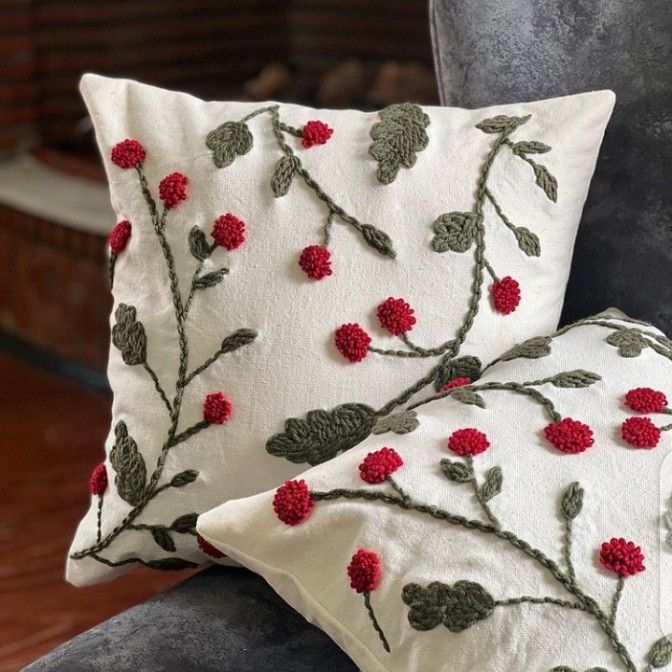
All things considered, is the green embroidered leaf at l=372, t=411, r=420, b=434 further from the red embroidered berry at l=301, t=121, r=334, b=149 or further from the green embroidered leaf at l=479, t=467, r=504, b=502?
the red embroidered berry at l=301, t=121, r=334, b=149

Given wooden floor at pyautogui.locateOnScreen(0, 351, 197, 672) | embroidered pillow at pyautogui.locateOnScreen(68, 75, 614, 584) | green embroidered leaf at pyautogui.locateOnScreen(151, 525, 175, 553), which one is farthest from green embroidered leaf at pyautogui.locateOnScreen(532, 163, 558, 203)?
wooden floor at pyautogui.locateOnScreen(0, 351, 197, 672)

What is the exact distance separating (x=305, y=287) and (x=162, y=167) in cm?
13

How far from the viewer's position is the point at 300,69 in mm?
2227

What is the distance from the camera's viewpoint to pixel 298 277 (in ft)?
2.15

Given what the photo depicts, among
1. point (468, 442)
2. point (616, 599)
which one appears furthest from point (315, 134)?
point (616, 599)

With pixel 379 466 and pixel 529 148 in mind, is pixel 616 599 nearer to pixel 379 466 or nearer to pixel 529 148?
pixel 379 466

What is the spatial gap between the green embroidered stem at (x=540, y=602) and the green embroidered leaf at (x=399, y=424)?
0.36 ft

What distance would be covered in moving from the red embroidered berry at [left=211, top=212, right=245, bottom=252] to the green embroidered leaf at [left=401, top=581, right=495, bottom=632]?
245 millimetres

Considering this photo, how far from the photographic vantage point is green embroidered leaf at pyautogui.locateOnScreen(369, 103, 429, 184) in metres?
→ 0.67

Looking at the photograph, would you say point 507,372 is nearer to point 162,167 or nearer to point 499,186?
point 499,186

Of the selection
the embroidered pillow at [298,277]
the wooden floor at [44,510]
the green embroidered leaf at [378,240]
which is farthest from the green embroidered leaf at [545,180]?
the wooden floor at [44,510]

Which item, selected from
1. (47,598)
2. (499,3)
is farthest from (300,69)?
(499,3)

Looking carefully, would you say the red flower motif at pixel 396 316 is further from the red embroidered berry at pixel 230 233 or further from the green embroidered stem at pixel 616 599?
the green embroidered stem at pixel 616 599

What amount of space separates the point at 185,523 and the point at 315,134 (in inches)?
10.1
